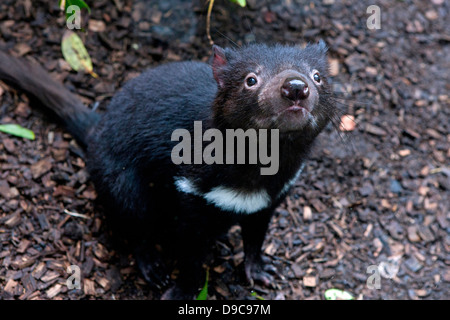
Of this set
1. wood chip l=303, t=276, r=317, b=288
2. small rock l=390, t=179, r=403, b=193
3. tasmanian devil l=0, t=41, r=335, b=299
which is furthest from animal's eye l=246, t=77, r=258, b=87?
small rock l=390, t=179, r=403, b=193

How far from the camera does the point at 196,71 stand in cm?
452

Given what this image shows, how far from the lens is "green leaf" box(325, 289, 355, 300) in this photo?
4832 mm

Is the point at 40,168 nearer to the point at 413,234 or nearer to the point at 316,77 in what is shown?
the point at 316,77

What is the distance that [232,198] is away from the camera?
404 cm

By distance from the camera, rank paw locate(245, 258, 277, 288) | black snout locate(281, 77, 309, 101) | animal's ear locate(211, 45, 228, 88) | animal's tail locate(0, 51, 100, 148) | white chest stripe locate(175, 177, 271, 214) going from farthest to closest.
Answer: animal's tail locate(0, 51, 100, 148) → paw locate(245, 258, 277, 288) → white chest stripe locate(175, 177, 271, 214) → animal's ear locate(211, 45, 228, 88) → black snout locate(281, 77, 309, 101)

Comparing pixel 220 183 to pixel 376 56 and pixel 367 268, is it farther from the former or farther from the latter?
pixel 376 56

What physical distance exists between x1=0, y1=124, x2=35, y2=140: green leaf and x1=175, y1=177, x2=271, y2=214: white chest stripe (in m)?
1.76

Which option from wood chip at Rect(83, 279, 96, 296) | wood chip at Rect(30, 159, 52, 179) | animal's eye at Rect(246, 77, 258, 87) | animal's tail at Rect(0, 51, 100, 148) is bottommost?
wood chip at Rect(83, 279, 96, 296)

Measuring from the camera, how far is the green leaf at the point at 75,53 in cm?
561

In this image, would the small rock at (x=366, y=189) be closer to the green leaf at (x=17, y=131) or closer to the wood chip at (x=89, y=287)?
the wood chip at (x=89, y=287)

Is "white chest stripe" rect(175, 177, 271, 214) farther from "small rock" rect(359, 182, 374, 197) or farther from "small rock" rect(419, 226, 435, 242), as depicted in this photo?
"small rock" rect(419, 226, 435, 242)

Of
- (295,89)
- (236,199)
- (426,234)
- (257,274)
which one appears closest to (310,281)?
(257,274)

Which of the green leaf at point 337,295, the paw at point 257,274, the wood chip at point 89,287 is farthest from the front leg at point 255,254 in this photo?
the wood chip at point 89,287

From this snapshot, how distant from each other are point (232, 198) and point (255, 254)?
39.6 inches
